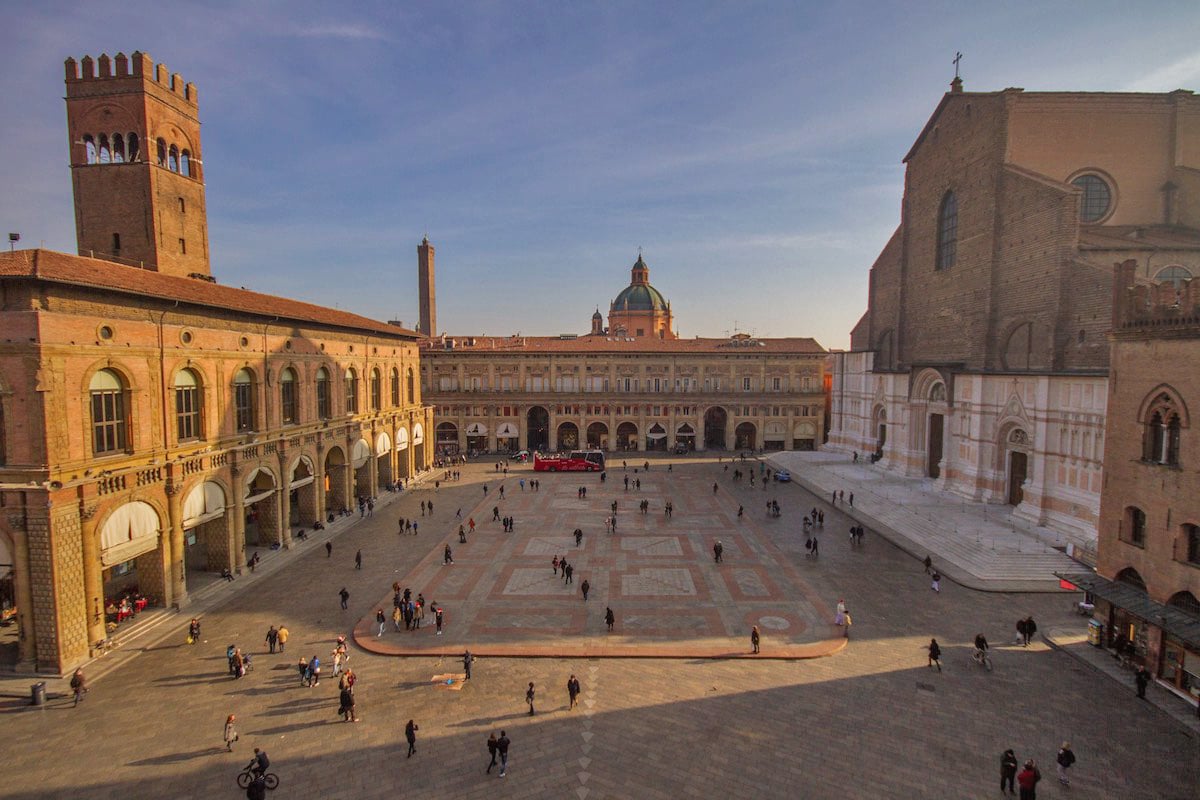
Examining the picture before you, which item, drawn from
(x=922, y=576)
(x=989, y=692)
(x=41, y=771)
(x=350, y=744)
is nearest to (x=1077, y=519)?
(x=922, y=576)

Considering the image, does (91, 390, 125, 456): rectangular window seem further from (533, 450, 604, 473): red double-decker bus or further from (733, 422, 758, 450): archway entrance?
(733, 422, 758, 450): archway entrance

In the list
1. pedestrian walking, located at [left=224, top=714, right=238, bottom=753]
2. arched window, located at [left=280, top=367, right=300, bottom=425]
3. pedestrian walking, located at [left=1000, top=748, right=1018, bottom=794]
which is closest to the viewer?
pedestrian walking, located at [left=1000, top=748, right=1018, bottom=794]

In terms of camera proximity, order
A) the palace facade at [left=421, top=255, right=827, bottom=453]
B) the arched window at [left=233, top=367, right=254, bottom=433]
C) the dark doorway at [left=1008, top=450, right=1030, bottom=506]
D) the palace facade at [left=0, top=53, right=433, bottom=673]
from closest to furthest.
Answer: the palace facade at [left=0, top=53, right=433, bottom=673] → the arched window at [left=233, top=367, right=254, bottom=433] → the dark doorway at [left=1008, top=450, right=1030, bottom=506] → the palace facade at [left=421, top=255, right=827, bottom=453]

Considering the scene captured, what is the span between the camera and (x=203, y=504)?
85.4 feet

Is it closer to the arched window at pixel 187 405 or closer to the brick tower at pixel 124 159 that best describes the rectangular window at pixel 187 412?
the arched window at pixel 187 405

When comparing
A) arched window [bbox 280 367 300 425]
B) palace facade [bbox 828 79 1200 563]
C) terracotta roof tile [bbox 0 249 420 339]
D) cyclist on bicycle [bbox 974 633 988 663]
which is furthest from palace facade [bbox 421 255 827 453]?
cyclist on bicycle [bbox 974 633 988 663]

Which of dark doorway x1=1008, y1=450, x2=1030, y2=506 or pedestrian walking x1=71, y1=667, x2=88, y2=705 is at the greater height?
dark doorway x1=1008, y1=450, x2=1030, y2=506

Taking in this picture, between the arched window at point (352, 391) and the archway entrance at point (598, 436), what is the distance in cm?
3078

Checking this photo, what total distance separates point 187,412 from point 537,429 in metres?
44.8

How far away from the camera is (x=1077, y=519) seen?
104 feet

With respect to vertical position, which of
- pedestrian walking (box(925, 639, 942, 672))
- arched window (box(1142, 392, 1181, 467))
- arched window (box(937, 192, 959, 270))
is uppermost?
arched window (box(937, 192, 959, 270))

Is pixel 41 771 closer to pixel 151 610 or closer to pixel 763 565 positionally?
pixel 151 610

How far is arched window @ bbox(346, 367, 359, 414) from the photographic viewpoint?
40.9 meters

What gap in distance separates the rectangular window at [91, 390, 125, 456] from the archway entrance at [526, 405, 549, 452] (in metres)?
47.1
